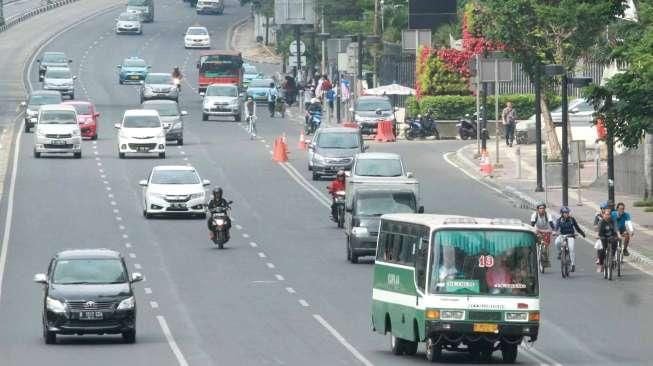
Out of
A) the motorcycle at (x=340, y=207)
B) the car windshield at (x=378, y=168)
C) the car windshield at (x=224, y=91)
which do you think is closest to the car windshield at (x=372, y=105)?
the car windshield at (x=224, y=91)

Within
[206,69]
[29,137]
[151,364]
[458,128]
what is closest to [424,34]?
[206,69]

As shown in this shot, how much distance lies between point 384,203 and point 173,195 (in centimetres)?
950

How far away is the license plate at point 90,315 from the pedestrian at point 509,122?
4372 cm

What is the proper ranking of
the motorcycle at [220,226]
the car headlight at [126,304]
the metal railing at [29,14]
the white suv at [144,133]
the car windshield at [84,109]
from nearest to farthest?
the car headlight at [126,304] < the motorcycle at [220,226] < the white suv at [144,133] < the car windshield at [84,109] < the metal railing at [29,14]

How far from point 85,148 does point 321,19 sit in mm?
48096

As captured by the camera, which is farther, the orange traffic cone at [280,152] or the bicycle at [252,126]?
the bicycle at [252,126]

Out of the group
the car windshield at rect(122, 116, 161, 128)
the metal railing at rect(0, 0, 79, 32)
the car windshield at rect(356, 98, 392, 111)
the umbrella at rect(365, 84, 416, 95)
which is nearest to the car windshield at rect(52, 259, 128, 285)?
the car windshield at rect(122, 116, 161, 128)

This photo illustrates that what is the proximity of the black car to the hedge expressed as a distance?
169 feet

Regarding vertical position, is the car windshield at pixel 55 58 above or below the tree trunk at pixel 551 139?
above

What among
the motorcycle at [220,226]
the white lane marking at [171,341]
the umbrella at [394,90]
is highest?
the umbrella at [394,90]

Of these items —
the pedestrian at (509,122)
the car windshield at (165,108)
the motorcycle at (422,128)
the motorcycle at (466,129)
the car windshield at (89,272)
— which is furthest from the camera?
the motorcycle at (422,128)

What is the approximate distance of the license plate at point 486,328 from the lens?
3027 centimetres

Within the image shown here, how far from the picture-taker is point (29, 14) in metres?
161

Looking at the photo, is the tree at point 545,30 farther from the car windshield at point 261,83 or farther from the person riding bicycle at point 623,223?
the car windshield at point 261,83
